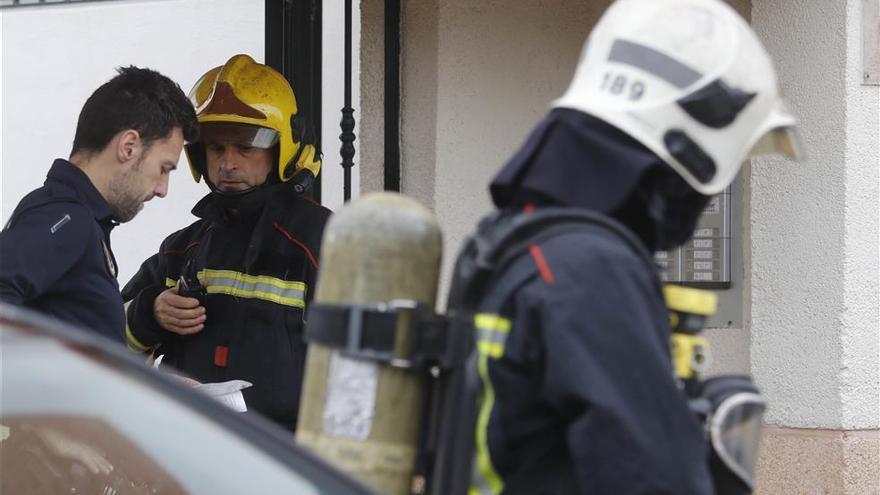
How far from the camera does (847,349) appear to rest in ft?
16.1

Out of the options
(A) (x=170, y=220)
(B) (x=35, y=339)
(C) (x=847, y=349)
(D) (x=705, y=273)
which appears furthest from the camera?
(A) (x=170, y=220)

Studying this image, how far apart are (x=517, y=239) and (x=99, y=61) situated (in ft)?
23.6

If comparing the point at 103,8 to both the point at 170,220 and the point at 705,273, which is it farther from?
the point at 705,273

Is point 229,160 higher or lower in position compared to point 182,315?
higher

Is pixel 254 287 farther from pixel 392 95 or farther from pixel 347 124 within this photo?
pixel 392 95

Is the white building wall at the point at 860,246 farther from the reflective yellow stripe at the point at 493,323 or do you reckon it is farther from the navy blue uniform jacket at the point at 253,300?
the reflective yellow stripe at the point at 493,323

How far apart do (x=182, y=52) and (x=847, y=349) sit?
4820mm

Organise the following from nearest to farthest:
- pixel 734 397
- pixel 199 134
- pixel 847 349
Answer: pixel 734 397 → pixel 199 134 → pixel 847 349

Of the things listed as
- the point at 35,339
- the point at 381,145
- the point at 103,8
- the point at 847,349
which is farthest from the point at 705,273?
the point at 103,8

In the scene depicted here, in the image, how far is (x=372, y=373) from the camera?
2162 mm

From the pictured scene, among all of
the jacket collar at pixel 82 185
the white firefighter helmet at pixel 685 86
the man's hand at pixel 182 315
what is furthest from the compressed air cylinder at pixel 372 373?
the man's hand at pixel 182 315

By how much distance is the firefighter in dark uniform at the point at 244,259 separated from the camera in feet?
13.4

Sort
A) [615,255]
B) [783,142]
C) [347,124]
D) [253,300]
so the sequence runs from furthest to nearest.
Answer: [347,124] → [253,300] → [783,142] → [615,255]

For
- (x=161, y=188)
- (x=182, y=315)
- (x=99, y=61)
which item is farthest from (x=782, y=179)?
(x=99, y=61)
